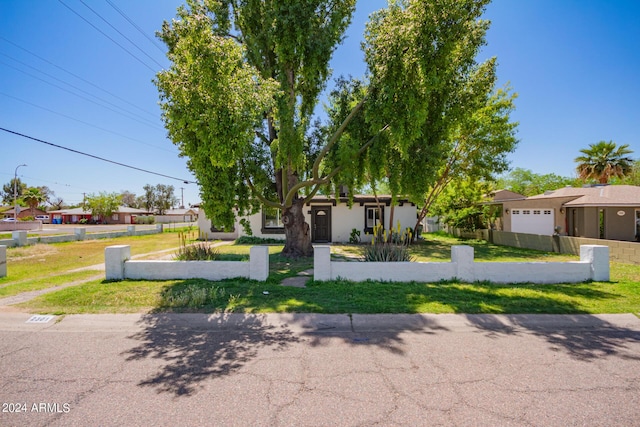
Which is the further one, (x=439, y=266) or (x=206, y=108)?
(x=439, y=266)

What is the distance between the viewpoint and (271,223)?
20.9 meters

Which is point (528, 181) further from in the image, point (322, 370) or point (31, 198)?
point (31, 198)

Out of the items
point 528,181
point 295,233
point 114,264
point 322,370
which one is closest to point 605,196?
point 295,233

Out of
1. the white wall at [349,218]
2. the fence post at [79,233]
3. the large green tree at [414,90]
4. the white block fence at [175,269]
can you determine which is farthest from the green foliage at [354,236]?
the fence post at [79,233]

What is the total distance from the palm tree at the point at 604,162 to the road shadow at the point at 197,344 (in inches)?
1298

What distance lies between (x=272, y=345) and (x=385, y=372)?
1688 mm

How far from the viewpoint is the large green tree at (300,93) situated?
7410 millimetres

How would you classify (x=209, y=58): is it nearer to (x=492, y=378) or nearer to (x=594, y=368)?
(x=492, y=378)

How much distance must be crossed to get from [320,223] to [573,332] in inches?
642

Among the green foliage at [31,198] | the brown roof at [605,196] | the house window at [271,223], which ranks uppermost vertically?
the green foliage at [31,198]

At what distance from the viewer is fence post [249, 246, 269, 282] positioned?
313 inches

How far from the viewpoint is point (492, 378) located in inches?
136

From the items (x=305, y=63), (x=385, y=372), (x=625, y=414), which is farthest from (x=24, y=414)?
(x=305, y=63)

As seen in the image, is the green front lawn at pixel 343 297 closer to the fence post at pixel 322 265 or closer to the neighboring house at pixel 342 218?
the fence post at pixel 322 265
